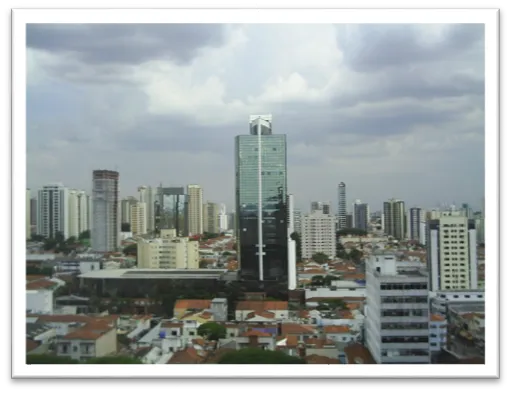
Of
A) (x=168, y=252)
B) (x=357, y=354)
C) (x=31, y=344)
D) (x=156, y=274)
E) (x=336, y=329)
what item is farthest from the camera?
(x=168, y=252)

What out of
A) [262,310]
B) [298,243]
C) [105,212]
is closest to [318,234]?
[298,243]

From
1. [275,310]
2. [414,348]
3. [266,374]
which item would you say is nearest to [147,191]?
[275,310]

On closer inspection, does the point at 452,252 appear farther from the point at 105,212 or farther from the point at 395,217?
the point at 105,212

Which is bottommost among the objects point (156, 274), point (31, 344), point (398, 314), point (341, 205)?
point (31, 344)

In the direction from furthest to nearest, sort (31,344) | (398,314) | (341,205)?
(341,205)
(398,314)
(31,344)

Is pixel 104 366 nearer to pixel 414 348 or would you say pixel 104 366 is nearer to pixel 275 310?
pixel 275 310
